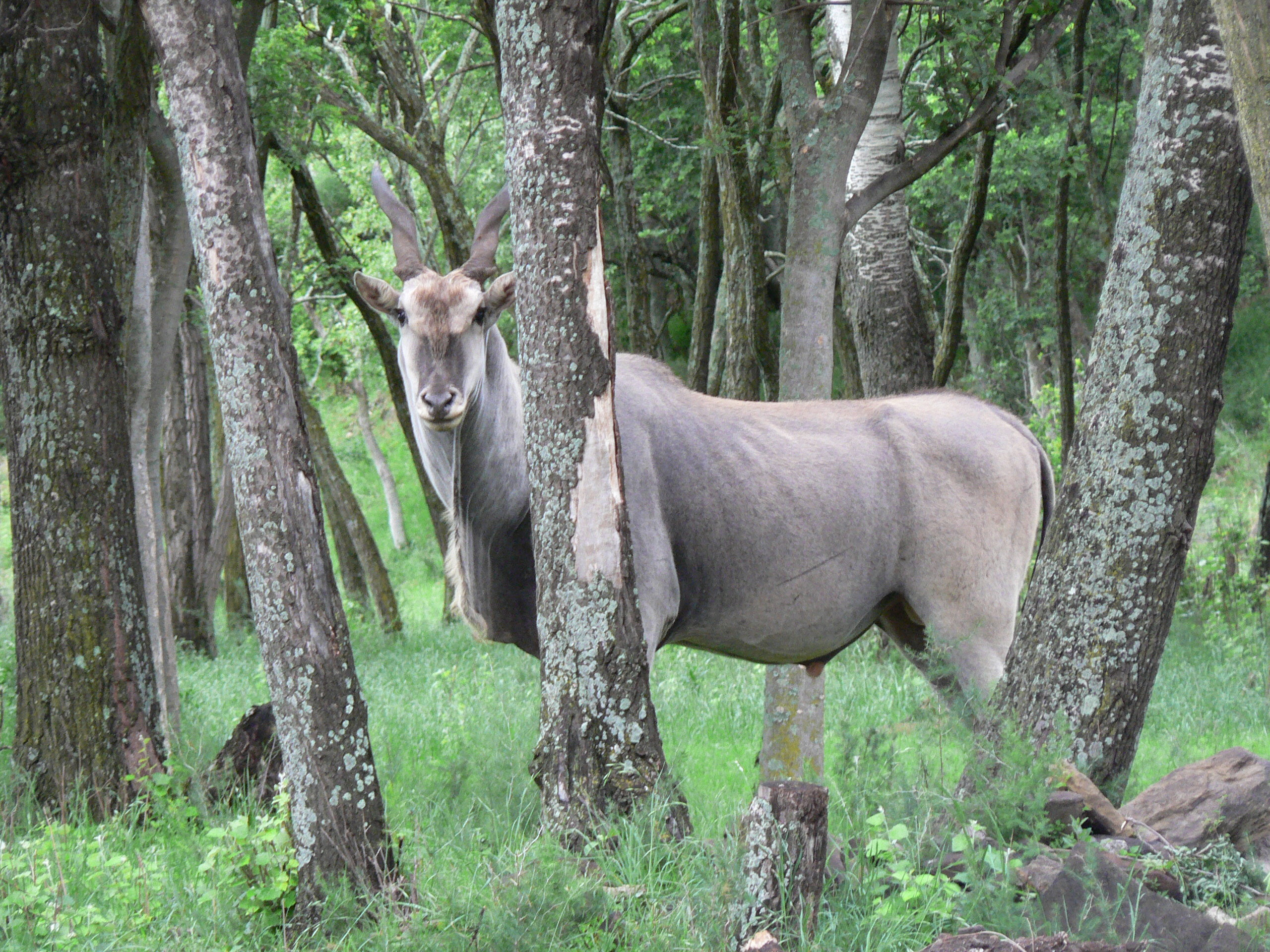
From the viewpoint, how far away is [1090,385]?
15.0 feet

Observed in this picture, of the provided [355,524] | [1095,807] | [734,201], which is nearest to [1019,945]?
[1095,807]

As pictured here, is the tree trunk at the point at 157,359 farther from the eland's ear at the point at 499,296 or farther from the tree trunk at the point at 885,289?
the tree trunk at the point at 885,289

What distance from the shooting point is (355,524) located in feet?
52.0

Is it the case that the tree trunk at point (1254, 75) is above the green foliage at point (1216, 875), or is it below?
above

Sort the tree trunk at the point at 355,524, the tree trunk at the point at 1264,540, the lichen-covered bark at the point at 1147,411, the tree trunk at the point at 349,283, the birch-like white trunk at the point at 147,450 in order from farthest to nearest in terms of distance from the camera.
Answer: the tree trunk at the point at 355,524, the tree trunk at the point at 1264,540, the tree trunk at the point at 349,283, the birch-like white trunk at the point at 147,450, the lichen-covered bark at the point at 1147,411

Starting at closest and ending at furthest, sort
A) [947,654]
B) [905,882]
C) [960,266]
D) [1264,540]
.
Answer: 1. [905,882]
2. [947,654]
3. [960,266]
4. [1264,540]

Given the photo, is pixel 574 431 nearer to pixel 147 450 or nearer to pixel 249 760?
pixel 249 760

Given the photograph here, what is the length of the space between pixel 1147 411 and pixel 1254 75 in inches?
60.9

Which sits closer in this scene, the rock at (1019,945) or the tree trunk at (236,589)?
the rock at (1019,945)

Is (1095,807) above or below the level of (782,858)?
below

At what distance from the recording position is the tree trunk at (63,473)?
5480mm

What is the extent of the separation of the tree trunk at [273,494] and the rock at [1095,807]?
2.36 metres

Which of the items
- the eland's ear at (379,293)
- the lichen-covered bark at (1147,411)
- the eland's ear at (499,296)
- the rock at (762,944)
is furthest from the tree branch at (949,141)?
the rock at (762,944)

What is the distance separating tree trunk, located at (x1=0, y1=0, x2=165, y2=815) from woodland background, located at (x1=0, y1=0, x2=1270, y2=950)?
13.8 inches
